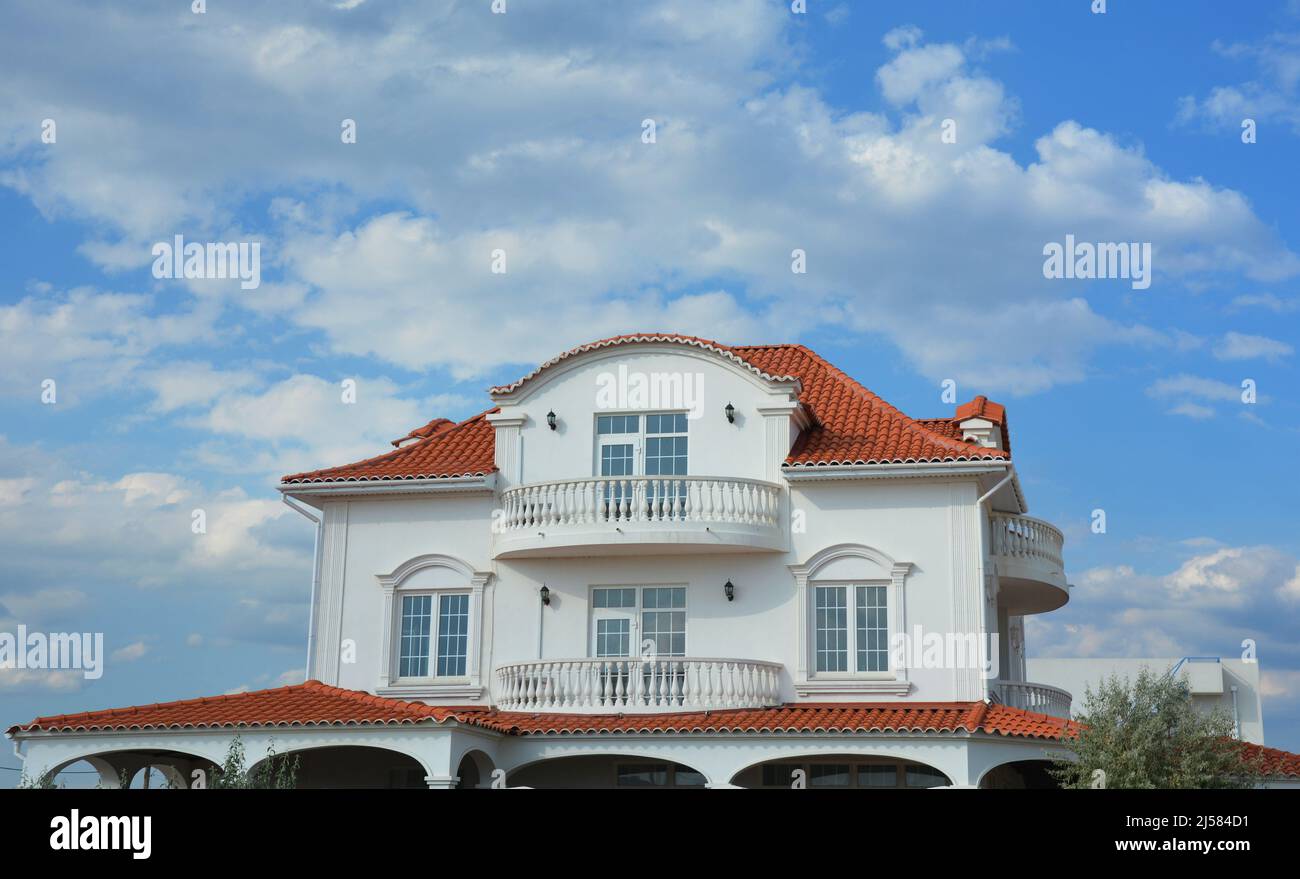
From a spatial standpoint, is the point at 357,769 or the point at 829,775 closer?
the point at 829,775

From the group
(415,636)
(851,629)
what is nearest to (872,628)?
(851,629)

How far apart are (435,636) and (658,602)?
4327mm

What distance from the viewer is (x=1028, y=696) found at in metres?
25.9

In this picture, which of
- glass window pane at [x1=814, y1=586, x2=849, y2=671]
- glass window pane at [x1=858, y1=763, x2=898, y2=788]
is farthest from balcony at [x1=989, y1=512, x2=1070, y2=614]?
glass window pane at [x1=858, y1=763, x2=898, y2=788]

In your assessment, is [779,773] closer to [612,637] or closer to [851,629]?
[851,629]

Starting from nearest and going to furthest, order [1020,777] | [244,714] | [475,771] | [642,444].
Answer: [244,714] → [475,771] → [642,444] → [1020,777]

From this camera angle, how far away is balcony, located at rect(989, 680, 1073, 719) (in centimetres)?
2525

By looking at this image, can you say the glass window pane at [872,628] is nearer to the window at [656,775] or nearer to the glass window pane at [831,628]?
the glass window pane at [831,628]

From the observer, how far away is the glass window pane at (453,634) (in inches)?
1061

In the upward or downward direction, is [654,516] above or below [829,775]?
above
